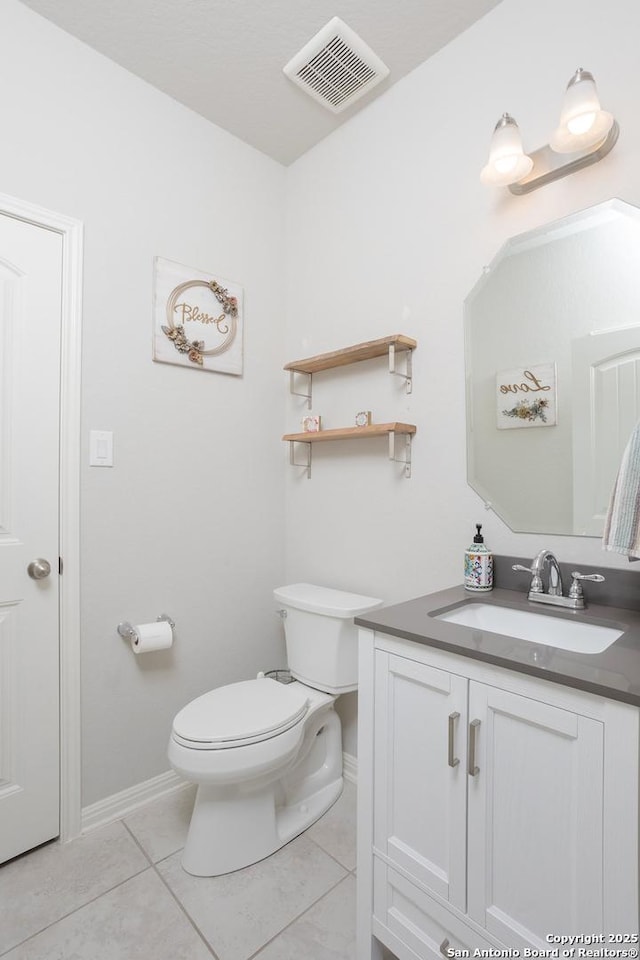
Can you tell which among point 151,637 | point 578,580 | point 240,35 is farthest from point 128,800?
point 240,35

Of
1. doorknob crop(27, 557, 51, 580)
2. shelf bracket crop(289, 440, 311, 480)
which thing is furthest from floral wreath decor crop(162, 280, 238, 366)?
doorknob crop(27, 557, 51, 580)

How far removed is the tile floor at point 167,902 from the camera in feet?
3.84

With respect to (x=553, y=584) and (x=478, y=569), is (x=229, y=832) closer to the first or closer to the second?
(x=478, y=569)

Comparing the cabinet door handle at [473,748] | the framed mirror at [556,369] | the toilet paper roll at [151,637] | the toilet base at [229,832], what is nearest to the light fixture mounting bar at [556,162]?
the framed mirror at [556,369]

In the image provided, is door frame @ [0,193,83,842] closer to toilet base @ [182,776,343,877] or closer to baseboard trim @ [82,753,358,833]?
baseboard trim @ [82,753,358,833]

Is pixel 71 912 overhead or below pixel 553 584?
below

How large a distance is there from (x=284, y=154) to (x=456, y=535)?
6.34 feet

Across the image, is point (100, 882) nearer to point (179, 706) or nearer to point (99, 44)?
point (179, 706)

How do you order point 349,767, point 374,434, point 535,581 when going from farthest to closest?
point 349,767, point 374,434, point 535,581

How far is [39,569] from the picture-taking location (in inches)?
59.2

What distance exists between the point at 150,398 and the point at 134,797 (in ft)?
4.91

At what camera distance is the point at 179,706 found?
6.06 ft

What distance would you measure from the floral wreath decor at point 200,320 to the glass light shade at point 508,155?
3.72 feet

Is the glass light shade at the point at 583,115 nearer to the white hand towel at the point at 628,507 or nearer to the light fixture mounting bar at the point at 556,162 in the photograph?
the light fixture mounting bar at the point at 556,162
